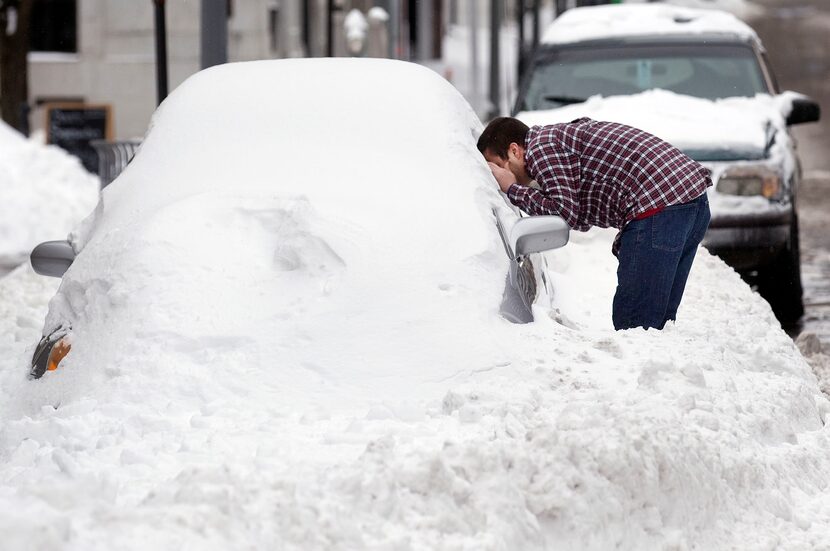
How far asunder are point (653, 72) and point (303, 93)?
5.09m

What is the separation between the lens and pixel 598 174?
5.86 meters

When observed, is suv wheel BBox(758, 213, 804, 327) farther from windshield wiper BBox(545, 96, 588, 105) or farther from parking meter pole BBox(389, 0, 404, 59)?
parking meter pole BBox(389, 0, 404, 59)

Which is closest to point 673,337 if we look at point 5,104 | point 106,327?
point 106,327

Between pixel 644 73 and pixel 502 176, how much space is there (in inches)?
192

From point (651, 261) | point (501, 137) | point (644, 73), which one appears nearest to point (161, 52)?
point (644, 73)

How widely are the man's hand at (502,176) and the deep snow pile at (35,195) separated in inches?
320

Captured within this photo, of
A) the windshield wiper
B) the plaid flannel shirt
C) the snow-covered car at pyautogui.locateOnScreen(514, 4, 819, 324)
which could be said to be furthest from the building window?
the plaid flannel shirt

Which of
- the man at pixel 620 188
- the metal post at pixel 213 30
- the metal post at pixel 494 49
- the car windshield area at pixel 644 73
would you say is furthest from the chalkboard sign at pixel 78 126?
the man at pixel 620 188

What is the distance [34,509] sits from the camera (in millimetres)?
3434

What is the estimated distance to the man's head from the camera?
5.82 meters

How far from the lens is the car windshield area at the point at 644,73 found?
33.7 ft

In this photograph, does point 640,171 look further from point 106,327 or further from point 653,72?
point 653,72

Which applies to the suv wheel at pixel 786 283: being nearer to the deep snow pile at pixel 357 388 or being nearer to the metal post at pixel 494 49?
the deep snow pile at pixel 357 388

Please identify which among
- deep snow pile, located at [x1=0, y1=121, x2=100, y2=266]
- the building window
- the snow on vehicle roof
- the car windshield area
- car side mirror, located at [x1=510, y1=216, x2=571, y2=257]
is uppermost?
the snow on vehicle roof
